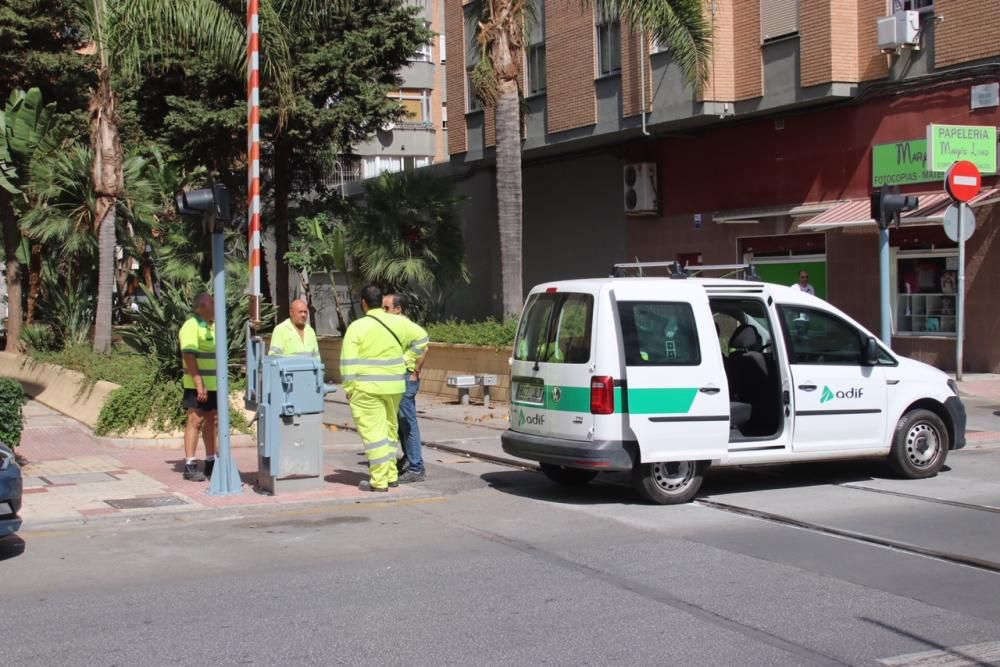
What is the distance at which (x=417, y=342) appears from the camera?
11.0m

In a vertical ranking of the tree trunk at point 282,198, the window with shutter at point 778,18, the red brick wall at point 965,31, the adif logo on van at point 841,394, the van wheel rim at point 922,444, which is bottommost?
the van wheel rim at point 922,444

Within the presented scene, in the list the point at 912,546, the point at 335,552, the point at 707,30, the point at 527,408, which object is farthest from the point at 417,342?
the point at 707,30

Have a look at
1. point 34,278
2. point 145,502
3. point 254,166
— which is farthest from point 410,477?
point 34,278

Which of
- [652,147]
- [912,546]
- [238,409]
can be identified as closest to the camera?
[912,546]

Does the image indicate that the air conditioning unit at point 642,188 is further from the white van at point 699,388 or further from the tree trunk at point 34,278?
the white van at point 699,388

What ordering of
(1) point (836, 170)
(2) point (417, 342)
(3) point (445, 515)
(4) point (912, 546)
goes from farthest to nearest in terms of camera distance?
(1) point (836, 170)
(2) point (417, 342)
(3) point (445, 515)
(4) point (912, 546)

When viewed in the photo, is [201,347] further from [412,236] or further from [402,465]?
[412,236]

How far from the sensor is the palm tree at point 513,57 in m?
18.8

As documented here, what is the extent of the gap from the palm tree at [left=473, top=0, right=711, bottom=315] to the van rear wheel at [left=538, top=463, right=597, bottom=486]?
27.5ft

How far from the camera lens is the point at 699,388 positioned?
9.78 meters

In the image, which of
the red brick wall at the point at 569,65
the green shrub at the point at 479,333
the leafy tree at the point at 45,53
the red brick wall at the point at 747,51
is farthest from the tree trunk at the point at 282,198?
the red brick wall at the point at 747,51

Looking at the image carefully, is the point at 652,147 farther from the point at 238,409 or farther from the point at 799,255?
the point at 238,409

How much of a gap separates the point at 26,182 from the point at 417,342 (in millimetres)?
15956

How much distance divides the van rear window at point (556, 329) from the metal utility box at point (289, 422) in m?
1.88
